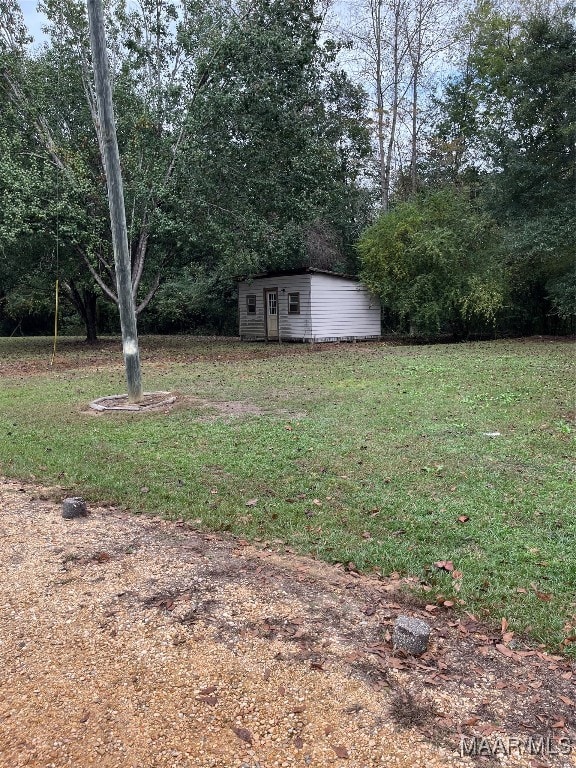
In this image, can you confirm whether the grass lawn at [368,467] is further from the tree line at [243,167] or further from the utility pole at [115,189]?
the tree line at [243,167]

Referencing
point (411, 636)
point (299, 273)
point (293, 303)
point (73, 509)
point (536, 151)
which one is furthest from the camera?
point (293, 303)

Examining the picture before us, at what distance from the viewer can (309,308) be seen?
18.5m

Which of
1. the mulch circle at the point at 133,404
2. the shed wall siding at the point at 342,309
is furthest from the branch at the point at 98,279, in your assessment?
the mulch circle at the point at 133,404

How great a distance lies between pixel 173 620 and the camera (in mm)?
2635

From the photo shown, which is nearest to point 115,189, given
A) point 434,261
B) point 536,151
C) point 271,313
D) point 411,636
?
point 411,636

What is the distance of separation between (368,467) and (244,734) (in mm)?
3164

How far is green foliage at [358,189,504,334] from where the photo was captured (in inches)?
678

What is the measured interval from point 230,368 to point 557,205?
33.4ft

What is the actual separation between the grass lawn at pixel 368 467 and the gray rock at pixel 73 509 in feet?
1.07

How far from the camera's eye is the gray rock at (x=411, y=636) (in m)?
2.38

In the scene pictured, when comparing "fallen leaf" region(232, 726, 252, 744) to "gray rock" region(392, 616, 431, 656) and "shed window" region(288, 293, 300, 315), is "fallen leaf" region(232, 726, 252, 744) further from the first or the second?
"shed window" region(288, 293, 300, 315)

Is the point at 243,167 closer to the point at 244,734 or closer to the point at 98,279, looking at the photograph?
the point at 98,279

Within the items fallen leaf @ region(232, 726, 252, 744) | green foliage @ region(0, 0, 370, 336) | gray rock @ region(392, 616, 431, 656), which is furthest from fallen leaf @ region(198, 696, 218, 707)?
green foliage @ region(0, 0, 370, 336)

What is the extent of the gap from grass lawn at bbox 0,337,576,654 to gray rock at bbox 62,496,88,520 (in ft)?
1.07
